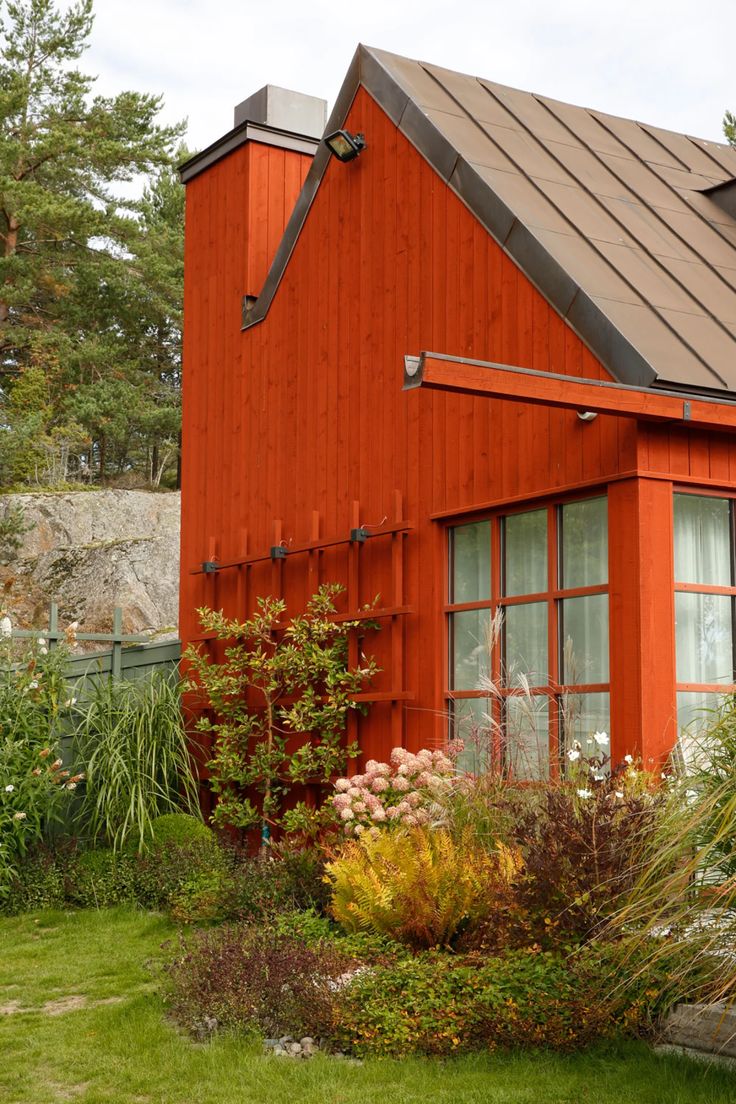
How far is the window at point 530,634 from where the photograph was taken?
670 centimetres

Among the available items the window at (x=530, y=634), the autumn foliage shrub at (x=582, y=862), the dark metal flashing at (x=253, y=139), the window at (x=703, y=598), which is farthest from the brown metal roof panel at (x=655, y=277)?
the dark metal flashing at (x=253, y=139)

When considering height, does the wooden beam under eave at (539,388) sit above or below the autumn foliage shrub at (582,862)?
above

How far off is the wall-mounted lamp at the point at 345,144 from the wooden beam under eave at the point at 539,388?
144 inches

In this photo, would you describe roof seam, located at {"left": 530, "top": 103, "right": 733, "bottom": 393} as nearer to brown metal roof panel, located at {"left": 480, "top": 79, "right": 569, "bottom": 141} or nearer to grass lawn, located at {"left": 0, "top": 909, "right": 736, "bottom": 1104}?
brown metal roof panel, located at {"left": 480, "top": 79, "right": 569, "bottom": 141}

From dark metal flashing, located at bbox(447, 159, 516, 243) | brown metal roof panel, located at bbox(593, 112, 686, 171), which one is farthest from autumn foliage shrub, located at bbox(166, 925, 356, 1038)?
brown metal roof panel, located at bbox(593, 112, 686, 171)

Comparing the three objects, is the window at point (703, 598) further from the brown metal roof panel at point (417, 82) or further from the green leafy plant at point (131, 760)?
the green leafy plant at point (131, 760)

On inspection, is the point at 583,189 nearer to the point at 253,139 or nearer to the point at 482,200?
the point at 482,200

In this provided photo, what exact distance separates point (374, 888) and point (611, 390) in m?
Answer: 2.62

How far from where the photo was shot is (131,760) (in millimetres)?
9312

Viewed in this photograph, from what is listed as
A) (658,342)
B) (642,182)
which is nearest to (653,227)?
(642,182)

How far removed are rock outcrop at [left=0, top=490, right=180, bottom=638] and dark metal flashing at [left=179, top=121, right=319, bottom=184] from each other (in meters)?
8.27

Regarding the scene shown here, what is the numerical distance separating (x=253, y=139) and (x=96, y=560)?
1022cm

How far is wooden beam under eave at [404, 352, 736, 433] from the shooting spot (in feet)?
19.3

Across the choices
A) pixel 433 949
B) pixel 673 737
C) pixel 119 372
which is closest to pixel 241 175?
pixel 673 737
